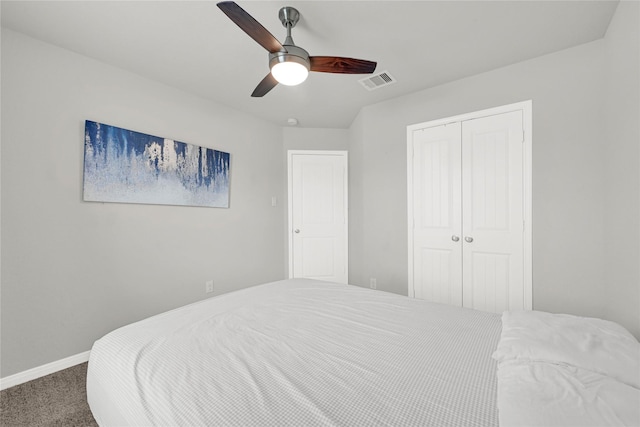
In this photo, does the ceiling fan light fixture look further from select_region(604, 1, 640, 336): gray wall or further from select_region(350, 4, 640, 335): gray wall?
select_region(604, 1, 640, 336): gray wall

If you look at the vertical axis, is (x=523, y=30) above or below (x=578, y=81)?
above

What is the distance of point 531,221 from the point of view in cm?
239

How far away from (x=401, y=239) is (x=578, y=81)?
6.39 ft

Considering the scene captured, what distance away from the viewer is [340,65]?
6.10ft

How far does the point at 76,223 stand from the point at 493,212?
3.48m

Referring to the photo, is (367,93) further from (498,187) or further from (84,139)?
(84,139)

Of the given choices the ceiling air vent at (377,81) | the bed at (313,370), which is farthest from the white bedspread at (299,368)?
the ceiling air vent at (377,81)

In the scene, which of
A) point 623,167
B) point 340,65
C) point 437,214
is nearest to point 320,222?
point 437,214

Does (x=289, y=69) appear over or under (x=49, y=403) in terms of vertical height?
over

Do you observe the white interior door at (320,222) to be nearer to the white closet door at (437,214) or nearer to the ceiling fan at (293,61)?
the white closet door at (437,214)

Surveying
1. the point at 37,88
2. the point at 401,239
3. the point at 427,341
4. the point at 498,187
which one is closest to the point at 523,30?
the point at 498,187

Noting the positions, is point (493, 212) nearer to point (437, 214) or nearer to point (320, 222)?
point (437, 214)

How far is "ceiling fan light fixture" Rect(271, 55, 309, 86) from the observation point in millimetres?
1731

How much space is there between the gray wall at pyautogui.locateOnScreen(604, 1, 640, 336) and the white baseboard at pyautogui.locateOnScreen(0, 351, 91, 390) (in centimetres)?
370
